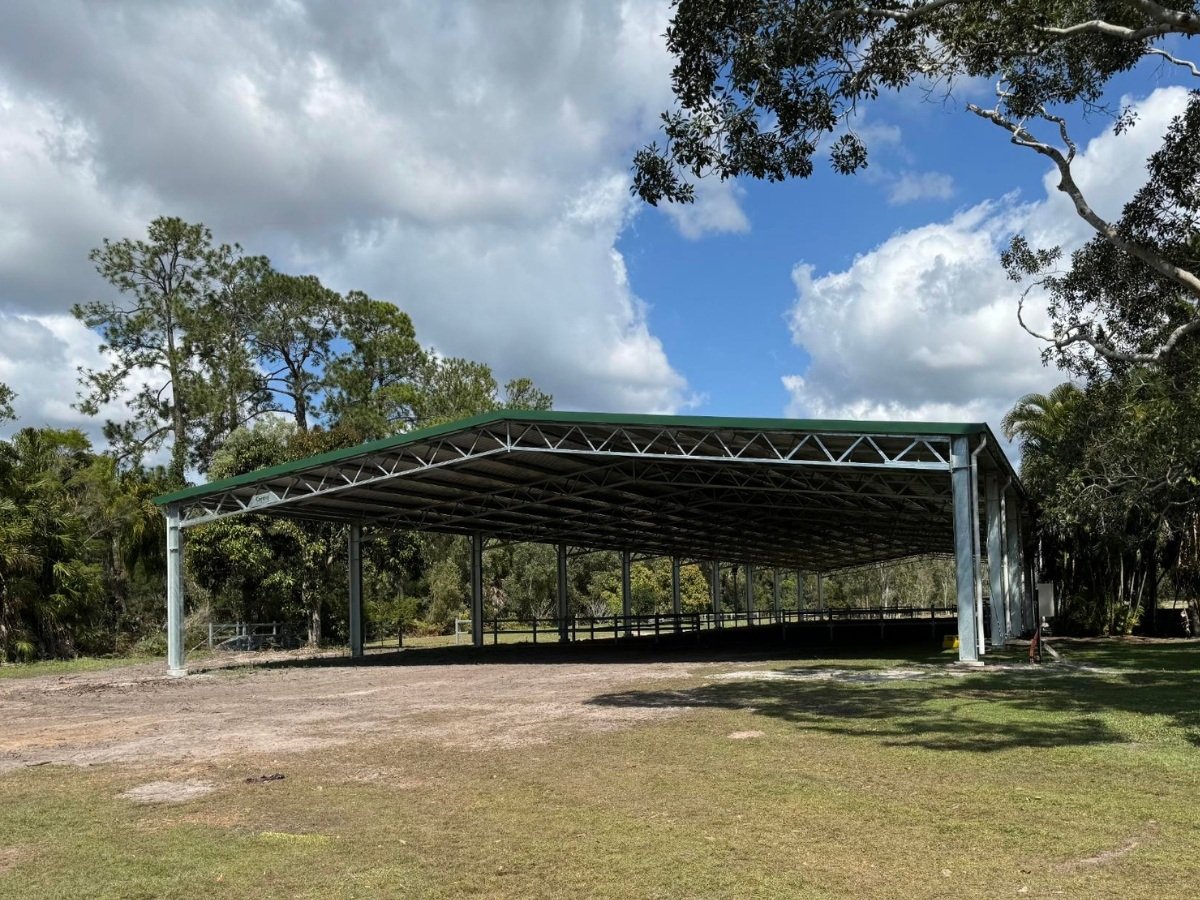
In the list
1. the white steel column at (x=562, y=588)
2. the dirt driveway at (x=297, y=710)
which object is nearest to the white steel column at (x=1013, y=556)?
the dirt driveway at (x=297, y=710)

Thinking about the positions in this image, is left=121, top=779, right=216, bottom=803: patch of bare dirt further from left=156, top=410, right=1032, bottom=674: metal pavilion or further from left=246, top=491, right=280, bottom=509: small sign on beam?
left=246, top=491, right=280, bottom=509: small sign on beam

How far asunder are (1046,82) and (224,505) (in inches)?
838

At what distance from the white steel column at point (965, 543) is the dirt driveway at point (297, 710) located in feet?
18.4

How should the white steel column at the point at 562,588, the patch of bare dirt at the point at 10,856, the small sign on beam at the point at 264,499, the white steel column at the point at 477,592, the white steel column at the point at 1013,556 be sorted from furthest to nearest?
the white steel column at the point at 562,588
the white steel column at the point at 477,592
the white steel column at the point at 1013,556
the small sign on beam at the point at 264,499
the patch of bare dirt at the point at 10,856

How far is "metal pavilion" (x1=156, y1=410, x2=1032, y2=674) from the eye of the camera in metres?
18.8

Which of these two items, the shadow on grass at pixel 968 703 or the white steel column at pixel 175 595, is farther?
the white steel column at pixel 175 595

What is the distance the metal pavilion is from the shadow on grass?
344 centimetres

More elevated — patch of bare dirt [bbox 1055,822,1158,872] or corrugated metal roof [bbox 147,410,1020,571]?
corrugated metal roof [bbox 147,410,1020,571]

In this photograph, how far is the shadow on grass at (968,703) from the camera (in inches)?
389

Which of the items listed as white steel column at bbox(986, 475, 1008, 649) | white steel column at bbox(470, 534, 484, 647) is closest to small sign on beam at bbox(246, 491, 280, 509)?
white steel column at bbox(470, 534, 484, 647)

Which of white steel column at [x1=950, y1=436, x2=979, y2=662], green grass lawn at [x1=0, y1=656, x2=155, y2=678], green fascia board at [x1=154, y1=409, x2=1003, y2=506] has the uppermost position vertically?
green fascia board at [x1=154, y1=409, x2=1003, y2=506]

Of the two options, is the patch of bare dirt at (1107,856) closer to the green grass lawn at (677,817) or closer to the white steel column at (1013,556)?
the green grass lawn at (677,817)

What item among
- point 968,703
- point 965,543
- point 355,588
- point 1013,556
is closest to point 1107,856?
point 968,703

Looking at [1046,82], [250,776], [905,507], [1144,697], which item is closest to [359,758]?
[250,776]
